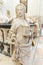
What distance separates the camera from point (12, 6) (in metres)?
6.31

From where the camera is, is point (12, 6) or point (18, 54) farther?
point (12, 6)

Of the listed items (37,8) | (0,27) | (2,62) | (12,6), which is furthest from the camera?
(37,8)

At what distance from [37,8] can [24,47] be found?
563 centimetres

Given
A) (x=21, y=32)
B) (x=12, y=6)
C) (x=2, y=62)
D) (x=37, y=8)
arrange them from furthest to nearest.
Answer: (x=37, y=8), (x=12, y=6), (x=2, y=62), (x=21, y=32)

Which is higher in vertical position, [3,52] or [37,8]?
[37,8]

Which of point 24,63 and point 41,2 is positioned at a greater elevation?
point 41,2

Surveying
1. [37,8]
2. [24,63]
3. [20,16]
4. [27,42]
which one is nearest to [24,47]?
[27,42]

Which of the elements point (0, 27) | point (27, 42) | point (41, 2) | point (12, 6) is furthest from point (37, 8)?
point (27, 42)

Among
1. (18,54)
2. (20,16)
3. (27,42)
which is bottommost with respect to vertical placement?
(18,54)

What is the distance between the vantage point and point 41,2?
7598 mm

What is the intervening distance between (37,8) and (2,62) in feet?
16.6

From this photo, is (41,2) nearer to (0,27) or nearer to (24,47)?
(0,27)

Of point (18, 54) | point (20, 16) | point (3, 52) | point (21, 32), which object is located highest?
point (20, 16)

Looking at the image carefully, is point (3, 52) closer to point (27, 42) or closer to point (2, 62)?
point (2, 62)
